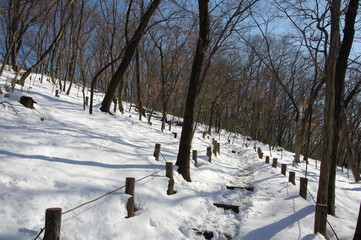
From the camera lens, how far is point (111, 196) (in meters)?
3.97

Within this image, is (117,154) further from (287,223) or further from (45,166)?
(287,223)

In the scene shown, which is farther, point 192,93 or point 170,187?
point 192,93

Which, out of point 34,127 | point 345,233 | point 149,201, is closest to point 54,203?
point 149,201

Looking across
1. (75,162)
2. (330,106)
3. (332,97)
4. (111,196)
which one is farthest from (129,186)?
(332,97)

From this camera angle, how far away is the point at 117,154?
6129mm

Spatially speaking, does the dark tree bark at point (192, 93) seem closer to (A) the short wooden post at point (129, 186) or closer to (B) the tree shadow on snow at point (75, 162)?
(B) the tree shadow on snow at point (75, 162)

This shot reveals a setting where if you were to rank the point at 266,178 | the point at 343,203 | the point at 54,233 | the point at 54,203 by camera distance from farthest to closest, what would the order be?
1. the point at 266,178
2. the point at 343,203
3. the point at 54,203
4. the point at 54,233

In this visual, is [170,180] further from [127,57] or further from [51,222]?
[127,57]

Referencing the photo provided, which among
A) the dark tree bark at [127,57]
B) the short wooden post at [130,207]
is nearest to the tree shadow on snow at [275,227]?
the short wooden post at [130,207]

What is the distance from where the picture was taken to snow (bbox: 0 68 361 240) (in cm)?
328

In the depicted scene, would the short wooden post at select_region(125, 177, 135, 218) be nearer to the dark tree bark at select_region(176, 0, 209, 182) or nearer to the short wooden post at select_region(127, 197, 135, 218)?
the short wooden post at select_region(127, 197, 135, 218)

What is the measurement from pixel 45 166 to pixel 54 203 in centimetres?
105

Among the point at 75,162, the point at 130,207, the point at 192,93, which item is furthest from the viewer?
the point at 192,93

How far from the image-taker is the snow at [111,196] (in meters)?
3.28
